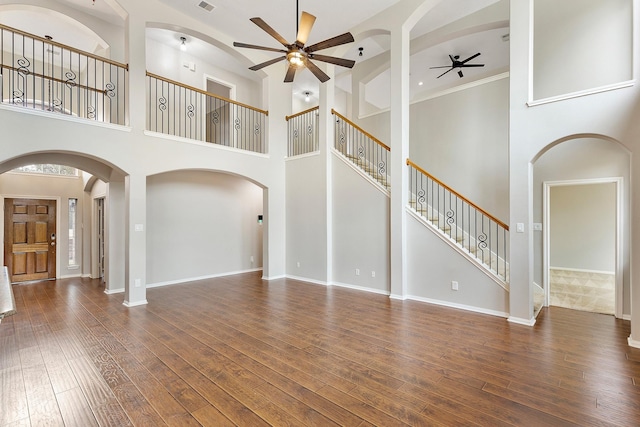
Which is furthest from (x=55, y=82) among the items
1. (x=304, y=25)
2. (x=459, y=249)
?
(x=459, y=249)

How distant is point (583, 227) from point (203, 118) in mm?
10154

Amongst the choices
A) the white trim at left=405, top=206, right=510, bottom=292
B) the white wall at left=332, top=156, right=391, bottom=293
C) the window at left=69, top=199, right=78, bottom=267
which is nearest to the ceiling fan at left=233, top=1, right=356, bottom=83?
the white wall at left=332, top=156, right=391, bottom=293

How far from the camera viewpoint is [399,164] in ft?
17.8

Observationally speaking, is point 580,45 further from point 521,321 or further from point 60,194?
point 60,194

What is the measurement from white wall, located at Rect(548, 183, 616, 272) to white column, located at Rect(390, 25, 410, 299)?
4.63 metres

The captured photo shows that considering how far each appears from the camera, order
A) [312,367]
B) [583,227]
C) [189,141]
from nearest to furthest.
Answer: [312,367]
[189,141]
[583,227]

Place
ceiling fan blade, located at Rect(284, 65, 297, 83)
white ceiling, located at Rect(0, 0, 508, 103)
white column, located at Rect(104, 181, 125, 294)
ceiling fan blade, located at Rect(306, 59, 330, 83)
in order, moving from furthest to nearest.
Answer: white column, located at Rect(104, 181, 125, 294)
white ceiling, located at Rect(0, 0, 508, 103)
ceiling fan blade, located at Rect(284, 65, 297, 83)
ceiling fan blade, located at Rect(306, 59, 330, 83)

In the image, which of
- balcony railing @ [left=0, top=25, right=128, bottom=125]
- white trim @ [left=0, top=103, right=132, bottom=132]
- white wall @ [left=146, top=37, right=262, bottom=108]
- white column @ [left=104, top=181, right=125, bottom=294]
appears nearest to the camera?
white trim @ [left=0, top=103, right=132, bottom=132]

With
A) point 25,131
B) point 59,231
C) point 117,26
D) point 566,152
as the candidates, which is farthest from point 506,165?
point 59,231

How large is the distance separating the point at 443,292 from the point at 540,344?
1620 millimetres

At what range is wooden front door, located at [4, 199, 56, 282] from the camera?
6922 millimetres

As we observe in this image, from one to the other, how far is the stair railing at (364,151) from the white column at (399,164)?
4.08 feet

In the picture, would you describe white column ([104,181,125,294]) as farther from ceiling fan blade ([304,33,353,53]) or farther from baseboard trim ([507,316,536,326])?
baseboard trim ([507,316,536,326])

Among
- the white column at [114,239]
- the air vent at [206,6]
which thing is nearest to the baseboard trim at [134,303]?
the white column at [114,239]
